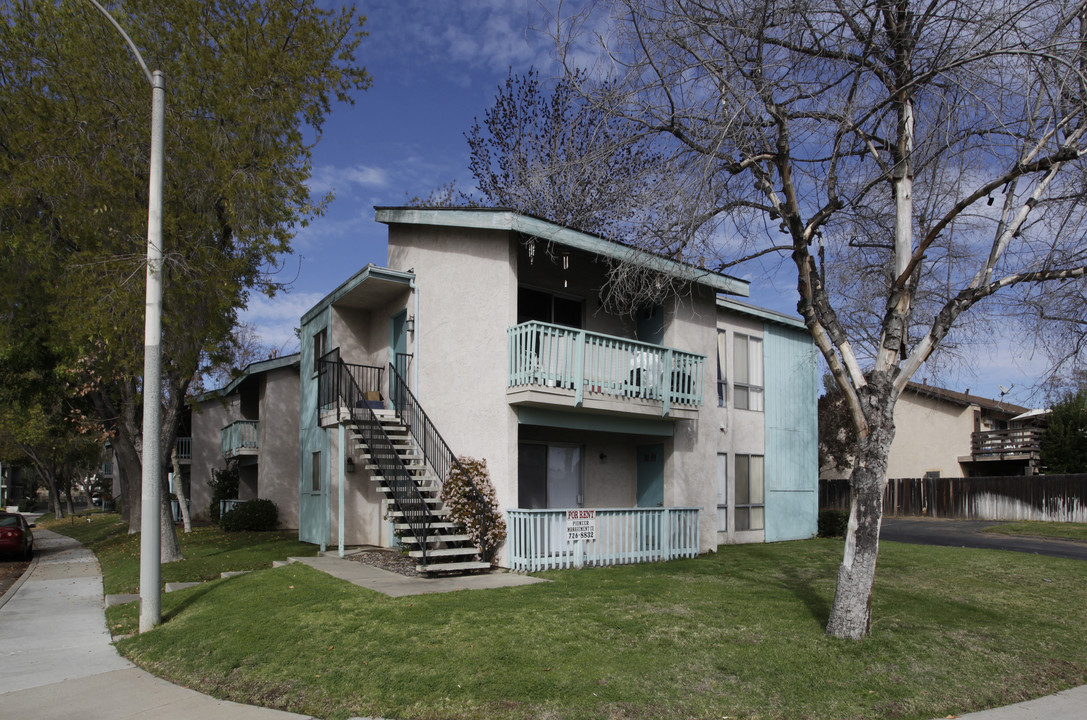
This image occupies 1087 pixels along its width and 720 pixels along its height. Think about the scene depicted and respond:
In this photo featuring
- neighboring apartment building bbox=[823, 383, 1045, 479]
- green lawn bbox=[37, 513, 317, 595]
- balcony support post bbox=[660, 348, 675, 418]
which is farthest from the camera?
neighboring apartment building bbox=[823, 383, 1045, 479]

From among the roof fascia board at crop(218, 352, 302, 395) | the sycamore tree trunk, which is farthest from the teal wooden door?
the roof fascia board at crop(218, 352, 302, 395)

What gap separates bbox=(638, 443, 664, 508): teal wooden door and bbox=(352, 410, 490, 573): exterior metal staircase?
470 cm

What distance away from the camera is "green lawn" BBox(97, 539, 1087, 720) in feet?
20.4

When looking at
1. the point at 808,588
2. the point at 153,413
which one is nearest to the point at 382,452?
the point at 153,413

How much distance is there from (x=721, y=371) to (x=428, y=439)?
25.8 ft

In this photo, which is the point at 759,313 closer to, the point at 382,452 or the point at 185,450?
the point at 382,452

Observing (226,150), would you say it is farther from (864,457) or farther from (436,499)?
(864,457)

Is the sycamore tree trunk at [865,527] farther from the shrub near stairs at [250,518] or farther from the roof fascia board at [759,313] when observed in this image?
the shrub near stairs at [250,518]

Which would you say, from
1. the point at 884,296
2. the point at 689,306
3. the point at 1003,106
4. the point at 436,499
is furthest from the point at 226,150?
the point at 1003,106

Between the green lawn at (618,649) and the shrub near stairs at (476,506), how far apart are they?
2051 mm

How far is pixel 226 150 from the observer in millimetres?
16406

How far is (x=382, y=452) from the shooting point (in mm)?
14547

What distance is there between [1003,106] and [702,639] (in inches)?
251

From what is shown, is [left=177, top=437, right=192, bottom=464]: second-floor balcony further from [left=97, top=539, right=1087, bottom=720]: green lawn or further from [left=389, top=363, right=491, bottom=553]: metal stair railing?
[left=97, top=539, right=1087, bottom=720]: green lawn
